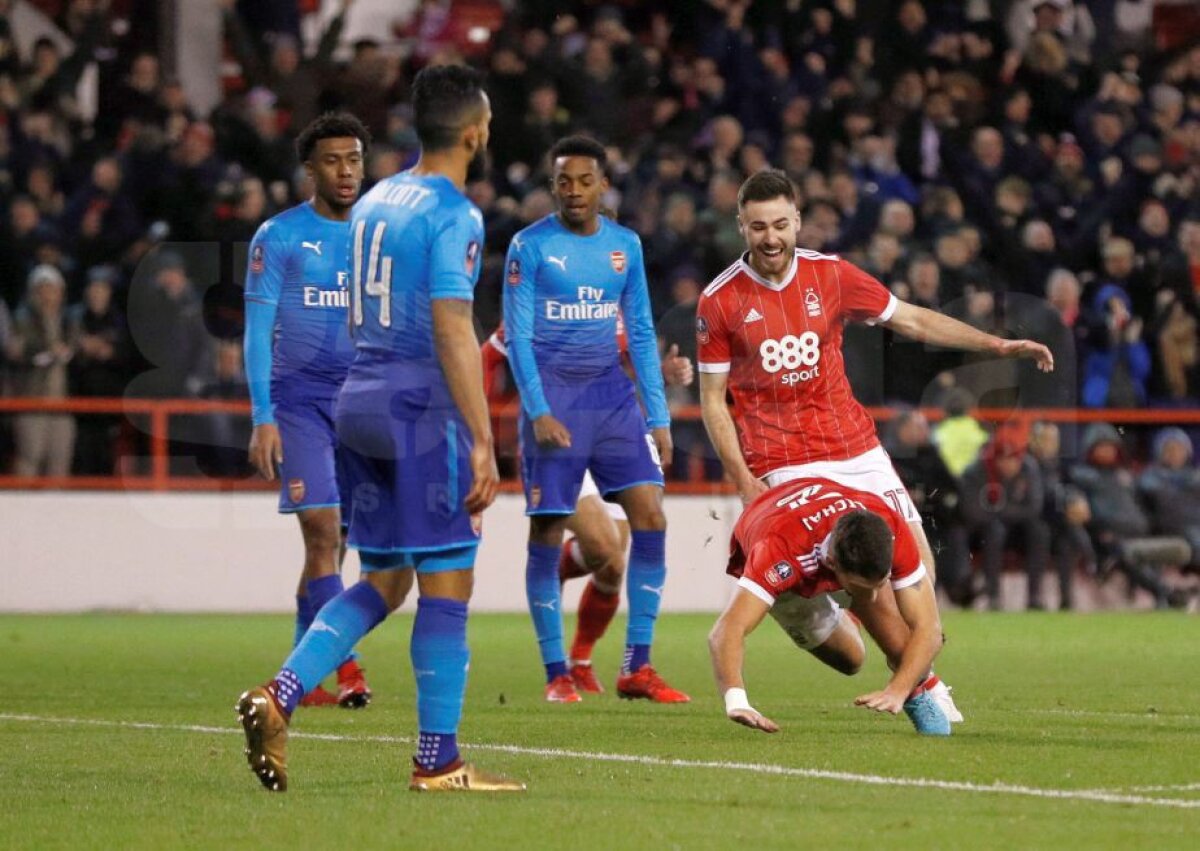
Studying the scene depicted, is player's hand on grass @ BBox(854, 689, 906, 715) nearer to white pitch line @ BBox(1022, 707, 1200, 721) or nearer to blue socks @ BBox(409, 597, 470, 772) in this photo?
blue socks @ BBox(409, 597, 470, 772)

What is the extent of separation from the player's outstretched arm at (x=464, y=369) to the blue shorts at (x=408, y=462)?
0.10 meters

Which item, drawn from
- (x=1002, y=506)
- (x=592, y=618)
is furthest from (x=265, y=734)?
(x=1002, y=506)

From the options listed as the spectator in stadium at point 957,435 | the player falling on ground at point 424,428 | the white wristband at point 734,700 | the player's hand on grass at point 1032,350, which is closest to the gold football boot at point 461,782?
the player falling on ground at point 424,428

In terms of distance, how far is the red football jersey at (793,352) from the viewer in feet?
30.0

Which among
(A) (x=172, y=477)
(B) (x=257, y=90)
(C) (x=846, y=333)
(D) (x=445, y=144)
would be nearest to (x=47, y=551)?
(A) (x=172, y=477)

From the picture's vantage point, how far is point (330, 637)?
6832mm

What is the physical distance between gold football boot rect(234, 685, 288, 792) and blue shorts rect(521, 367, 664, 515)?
4177mm

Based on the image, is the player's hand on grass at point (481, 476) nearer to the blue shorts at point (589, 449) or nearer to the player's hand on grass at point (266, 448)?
the player's hand on grass at point (266, 448)

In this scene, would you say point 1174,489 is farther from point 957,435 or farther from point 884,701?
point 884,701

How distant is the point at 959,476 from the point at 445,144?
12.8m

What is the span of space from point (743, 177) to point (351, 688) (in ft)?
34.9

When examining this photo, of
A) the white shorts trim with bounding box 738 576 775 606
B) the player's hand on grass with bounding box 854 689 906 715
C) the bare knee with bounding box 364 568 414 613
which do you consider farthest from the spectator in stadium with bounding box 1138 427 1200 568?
the bare knee with bounding box 364 568 414 613

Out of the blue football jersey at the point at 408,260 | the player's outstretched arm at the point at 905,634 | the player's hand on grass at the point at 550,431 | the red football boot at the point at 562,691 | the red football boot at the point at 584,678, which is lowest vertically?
the red football boot at the point at 584,678

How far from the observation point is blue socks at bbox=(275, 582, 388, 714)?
6727 mm
